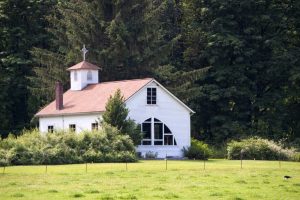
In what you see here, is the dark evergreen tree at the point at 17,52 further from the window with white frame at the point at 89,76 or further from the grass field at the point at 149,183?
the grass field at the point at 149,183

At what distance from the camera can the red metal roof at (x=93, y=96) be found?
61094 mm

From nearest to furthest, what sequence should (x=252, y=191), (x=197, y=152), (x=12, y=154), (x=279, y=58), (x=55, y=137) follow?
1. (x=252, y=191)
2. (x=12, y=154)
3. (x=55, y=137)
4. (x=197, y=152)
5. (x=279, y=58)

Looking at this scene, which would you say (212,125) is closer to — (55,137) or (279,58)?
(279,58)

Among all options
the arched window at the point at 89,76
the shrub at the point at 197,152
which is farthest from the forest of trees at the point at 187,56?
A: the shrub at the point at 197,152

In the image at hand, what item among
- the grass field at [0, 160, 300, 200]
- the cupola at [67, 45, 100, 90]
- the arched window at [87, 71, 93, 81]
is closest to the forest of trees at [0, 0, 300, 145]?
the cupola at [67, 45, 100, 90]

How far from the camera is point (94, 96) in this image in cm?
6406

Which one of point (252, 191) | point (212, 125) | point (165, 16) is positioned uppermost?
point (165, 16)

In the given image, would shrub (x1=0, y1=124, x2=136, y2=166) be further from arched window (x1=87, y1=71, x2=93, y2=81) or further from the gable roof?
arched window (x1=87, y1=71, x2=93, y2=81)

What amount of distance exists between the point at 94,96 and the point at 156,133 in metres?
6.36

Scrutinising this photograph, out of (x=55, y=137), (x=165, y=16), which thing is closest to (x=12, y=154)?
(x=55, y=137)

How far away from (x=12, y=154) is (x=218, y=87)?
31.6 metres

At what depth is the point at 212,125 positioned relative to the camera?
251 feet

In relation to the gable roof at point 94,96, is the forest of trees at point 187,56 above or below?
above

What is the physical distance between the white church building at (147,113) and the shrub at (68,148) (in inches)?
182
